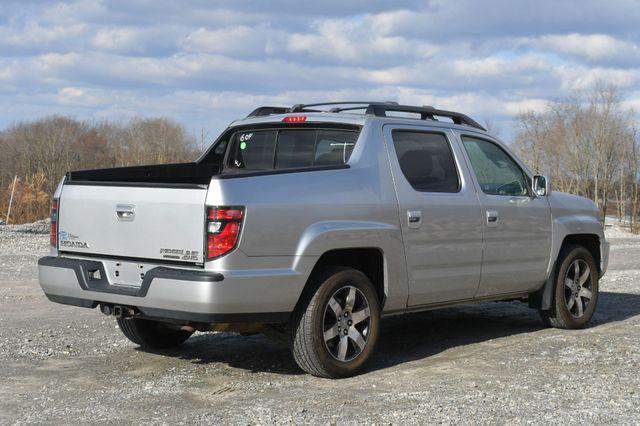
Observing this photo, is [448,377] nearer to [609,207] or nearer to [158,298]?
[158,298]

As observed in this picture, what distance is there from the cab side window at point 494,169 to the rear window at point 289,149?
1.31 metres

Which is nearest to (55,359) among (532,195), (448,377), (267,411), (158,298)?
(158,298)

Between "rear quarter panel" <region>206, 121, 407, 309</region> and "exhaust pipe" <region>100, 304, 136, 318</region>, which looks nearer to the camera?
"rear quarter panel" <region>206, 121, 407, 309</region>

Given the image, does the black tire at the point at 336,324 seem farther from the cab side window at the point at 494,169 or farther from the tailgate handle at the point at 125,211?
the cab side window at the point at 494,169

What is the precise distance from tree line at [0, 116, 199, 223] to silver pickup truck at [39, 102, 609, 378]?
72.3ft

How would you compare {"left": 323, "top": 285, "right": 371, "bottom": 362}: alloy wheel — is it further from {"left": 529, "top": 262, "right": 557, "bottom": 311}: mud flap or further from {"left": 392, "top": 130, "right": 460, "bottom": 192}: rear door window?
{"left": 529, "top": 262, "right": 557, "bottom": 311}: mud flap

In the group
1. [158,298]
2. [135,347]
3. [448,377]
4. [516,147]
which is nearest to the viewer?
[158,298]

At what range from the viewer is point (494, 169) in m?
8.23

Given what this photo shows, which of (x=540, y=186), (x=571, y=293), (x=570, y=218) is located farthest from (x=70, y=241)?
(x=571, y=293)

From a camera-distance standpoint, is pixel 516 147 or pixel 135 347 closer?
pixel 135 347

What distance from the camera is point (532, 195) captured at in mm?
8469

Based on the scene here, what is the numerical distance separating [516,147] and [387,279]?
35.6 meters

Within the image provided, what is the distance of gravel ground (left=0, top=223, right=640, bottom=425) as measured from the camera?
563cm

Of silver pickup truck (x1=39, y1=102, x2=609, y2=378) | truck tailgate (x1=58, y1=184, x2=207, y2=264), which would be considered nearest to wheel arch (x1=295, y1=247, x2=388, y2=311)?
silver pickup truck (x1=39, y1=102, x2=609, y2=378)
